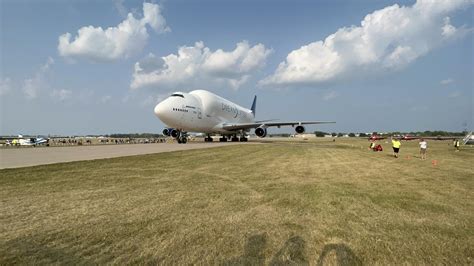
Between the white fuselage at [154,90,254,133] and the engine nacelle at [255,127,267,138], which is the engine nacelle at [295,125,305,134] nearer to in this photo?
the engine nacelle at [255,127,267,138]

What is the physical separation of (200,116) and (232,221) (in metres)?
34.5

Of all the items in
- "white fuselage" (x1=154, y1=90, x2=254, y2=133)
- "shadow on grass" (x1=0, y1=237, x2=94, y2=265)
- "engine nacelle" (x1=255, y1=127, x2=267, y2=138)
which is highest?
"white fuselage" (x1=154, y1=90, x2=254, y2=133)

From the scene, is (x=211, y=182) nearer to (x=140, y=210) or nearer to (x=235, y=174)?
(x=235, y=174)

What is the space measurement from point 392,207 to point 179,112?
30.9m

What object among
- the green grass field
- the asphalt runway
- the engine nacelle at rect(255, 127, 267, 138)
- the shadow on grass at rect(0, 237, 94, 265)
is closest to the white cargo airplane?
the engine nacelle at rect(255, 127, 267, 138)

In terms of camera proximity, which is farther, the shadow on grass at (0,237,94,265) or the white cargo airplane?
the white cargo airplane

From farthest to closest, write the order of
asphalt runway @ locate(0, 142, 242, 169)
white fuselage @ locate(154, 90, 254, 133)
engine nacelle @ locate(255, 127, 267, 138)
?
engine nacelle @ locate(255, 127, 267, 138) < white fuselage @ locate(154, 90, 254, 133) < asphalt runway @ locate(0, 142, 242, 169)

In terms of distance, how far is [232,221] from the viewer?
5105mm

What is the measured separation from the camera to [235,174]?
1069 cm

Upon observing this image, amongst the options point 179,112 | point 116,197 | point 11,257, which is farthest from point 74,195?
point 179,112

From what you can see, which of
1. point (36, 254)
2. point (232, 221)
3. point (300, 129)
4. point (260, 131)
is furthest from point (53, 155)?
point (300, 129)

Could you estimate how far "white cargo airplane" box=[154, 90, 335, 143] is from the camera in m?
34.1

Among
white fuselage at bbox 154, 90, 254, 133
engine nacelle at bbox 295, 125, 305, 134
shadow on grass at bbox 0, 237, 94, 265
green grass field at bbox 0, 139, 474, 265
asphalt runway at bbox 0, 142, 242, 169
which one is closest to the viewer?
shadow on grass at bbox 0, 237, 94, 265

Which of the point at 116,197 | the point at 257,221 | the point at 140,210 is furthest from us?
the point at 116,197
